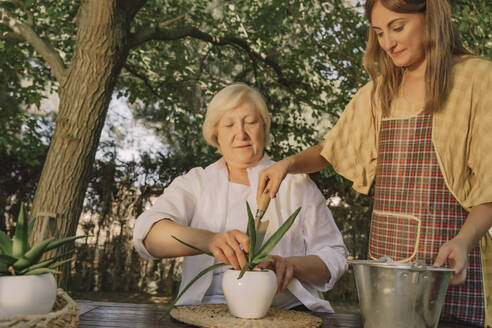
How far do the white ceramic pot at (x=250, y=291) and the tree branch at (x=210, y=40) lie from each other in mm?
3535

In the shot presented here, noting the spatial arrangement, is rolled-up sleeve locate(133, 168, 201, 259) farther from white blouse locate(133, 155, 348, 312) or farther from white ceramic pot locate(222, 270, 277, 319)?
white ceramic pot locate(222, 270, 277, 319)

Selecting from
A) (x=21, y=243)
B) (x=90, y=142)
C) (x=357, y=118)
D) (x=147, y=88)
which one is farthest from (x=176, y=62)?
(x=21, y=243)

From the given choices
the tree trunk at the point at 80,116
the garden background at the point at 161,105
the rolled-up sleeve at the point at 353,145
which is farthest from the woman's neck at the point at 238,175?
the garden background at the point at 161,105

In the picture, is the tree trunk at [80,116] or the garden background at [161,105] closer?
the tree trunk at [80,116]

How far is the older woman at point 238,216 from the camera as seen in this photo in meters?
1.89

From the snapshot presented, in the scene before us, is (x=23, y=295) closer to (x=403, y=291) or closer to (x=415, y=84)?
(x=403, y=291)

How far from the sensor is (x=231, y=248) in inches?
60.6

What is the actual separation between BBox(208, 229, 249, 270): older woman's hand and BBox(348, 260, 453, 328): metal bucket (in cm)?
43

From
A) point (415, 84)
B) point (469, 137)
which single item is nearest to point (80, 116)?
point (415, 84)

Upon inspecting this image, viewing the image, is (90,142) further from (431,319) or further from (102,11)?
(431,319)

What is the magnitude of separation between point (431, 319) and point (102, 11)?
12.0 feet

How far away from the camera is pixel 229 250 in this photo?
1.53 meters

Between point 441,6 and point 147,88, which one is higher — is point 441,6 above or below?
below

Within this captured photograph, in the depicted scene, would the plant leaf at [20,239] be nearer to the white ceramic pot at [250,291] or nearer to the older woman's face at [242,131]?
the white ceramic pot at [250,291]
